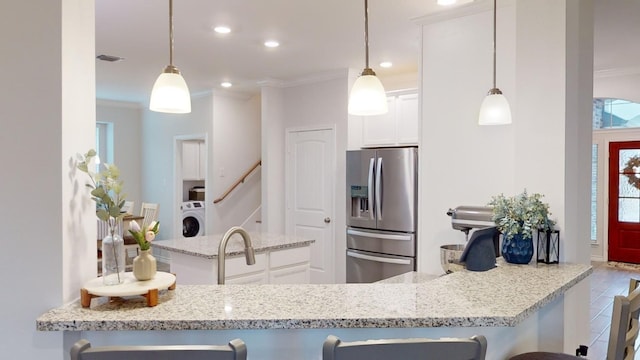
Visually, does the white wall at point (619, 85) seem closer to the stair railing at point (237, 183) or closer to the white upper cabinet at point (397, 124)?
the white upper cabinet at point (397, 124)

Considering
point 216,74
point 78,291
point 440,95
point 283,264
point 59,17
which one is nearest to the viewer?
point 59,17

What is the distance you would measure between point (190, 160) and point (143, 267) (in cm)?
628

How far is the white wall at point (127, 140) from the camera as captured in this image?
7781 mm

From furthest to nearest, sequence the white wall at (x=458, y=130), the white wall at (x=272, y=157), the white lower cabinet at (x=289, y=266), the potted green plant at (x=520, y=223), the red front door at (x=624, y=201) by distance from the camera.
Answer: the red front door at (x=624, y=201), the white wall at (x=272, y=157), the white lower cabinet at (x=289, y=266), the white wall at (x=458, y=130), the potted green plant at (x=520, y=223)

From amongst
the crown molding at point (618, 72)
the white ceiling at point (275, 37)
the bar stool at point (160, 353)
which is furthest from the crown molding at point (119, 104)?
the bar stool at point (160, 353)

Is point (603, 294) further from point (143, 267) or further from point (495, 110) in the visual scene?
point (143, 267)

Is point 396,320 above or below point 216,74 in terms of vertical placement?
below

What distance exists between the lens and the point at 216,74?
5.76 m

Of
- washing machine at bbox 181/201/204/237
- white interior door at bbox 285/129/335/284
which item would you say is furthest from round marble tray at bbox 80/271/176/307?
washing machine at bbox 181/201/204/237

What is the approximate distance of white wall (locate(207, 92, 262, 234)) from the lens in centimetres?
686

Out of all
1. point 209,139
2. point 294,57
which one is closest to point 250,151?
point 209,139

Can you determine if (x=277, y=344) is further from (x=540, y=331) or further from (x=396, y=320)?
(x=540, y=331)

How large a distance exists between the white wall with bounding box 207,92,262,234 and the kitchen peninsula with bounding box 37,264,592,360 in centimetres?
520

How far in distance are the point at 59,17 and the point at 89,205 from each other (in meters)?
0.64
